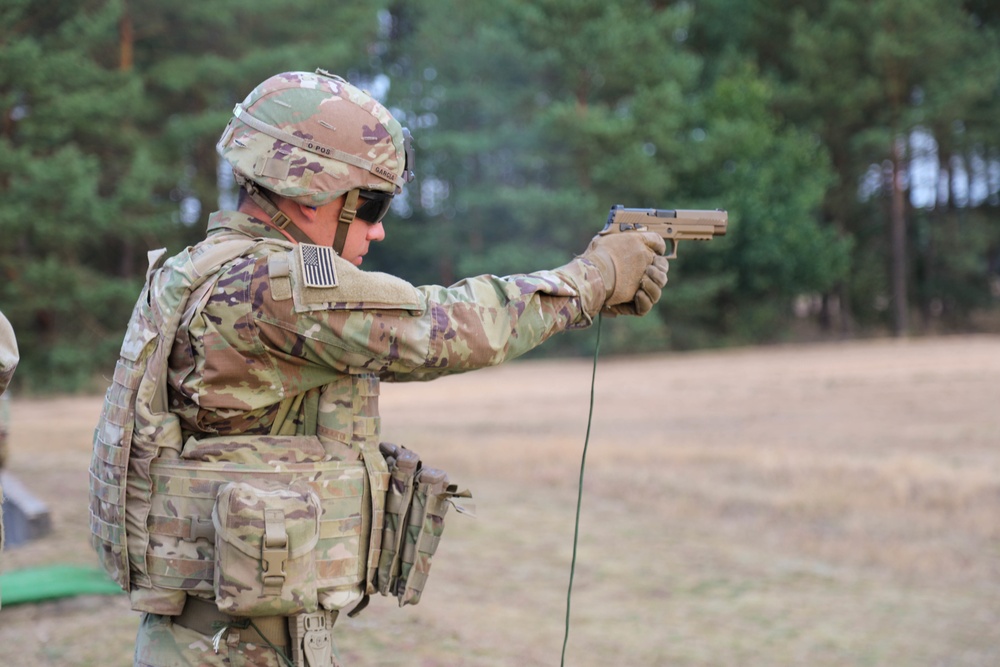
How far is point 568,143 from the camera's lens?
88.5 ft

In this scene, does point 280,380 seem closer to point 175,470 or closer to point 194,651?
point 175,470

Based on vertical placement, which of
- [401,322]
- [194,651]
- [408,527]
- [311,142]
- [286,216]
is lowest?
[194,651]

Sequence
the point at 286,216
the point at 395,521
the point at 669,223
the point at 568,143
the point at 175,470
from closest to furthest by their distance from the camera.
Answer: the point at 175,470, the point at 286,216, the point at 395,521, the point at 669,223, the point at 568,143

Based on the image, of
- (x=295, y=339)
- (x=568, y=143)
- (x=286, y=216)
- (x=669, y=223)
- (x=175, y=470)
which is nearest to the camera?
(x=295, y=339)

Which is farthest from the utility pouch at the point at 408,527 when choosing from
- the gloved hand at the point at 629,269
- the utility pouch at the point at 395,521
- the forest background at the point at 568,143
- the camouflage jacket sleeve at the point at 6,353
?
the forest background at the point at 568,143

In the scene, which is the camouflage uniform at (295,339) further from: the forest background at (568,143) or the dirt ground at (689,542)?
the forest background at (568,143)

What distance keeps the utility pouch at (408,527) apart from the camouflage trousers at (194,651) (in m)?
0.34

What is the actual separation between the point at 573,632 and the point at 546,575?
3.52 feet

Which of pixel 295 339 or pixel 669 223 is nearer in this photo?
pixel 295 339

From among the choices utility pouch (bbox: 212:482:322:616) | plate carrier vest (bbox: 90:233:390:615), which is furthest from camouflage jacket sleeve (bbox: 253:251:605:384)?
utility pouch (bbox: 212:482:322:616)

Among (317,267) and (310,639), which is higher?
(317,267)

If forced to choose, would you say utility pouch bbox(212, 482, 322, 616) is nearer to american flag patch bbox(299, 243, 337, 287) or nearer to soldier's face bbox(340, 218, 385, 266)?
american flag patch bbox(299, 243, 337, 287)

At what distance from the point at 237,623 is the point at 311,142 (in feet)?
3.72

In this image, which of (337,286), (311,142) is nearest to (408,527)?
(337,286)
